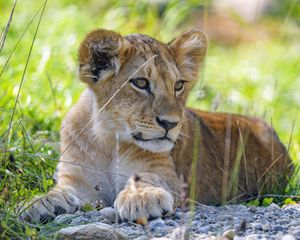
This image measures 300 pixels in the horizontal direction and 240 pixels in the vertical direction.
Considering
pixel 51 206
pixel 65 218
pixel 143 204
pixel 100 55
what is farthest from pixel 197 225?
pixel 100 55

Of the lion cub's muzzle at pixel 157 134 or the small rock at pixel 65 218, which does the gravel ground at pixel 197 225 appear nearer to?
the small rock at pixel 65 218

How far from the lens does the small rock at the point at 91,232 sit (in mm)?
3498

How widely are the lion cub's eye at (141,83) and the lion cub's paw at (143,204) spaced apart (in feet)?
2.05

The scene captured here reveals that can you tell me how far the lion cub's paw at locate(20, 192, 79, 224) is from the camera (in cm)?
406

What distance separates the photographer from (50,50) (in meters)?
7.48

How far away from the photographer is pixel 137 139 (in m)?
4.44

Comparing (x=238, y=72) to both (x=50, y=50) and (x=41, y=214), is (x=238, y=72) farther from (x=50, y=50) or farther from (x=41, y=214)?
(x=41, y=214)

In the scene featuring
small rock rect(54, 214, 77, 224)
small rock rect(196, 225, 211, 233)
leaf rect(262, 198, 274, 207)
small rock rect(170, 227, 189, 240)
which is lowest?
leaf rect(262, 198, 274, 207)

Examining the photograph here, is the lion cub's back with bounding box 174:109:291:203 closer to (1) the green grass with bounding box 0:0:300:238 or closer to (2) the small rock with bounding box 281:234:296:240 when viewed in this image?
(1) the green grass with bounding box 0:0:300:238

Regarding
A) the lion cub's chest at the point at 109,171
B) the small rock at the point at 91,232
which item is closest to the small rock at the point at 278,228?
the small rock at the point at 91,232

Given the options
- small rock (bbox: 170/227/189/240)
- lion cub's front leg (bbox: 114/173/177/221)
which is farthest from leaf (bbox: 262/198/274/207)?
small rock (bbox: 170/227/189/240)

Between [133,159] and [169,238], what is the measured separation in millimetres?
1114

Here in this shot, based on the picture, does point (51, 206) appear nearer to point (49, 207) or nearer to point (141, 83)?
point (49, 207)

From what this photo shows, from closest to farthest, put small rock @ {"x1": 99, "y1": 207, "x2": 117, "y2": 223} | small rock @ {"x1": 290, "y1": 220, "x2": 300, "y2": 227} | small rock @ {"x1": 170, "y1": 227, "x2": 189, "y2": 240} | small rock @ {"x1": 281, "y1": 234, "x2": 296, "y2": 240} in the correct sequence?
small rock @ {"x1": 170, "y1": 227, "x2": 189, "y2": 240}, small rock @ {"x1": 281, "y1": 234, "x2": 296, "y2": 240}, small rock @ {"x1": 290, "y1": 220, "x2": 300, "y2": 227}, small rock @ {"x1": 99, "y1": 207, "x2": 117, "y2": 223}
